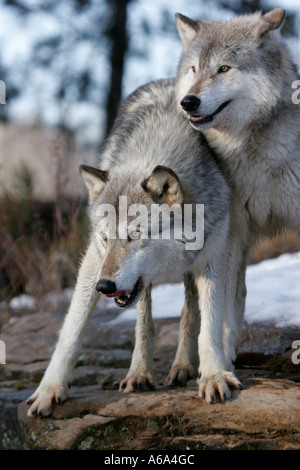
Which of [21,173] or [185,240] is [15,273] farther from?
[185,240]

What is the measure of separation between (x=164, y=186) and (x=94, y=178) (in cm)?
51

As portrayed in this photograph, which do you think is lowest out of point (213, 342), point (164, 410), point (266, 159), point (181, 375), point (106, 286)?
point (164, 410)

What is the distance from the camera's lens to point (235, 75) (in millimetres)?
3592

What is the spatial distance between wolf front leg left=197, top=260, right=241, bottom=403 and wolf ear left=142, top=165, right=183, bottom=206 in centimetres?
57

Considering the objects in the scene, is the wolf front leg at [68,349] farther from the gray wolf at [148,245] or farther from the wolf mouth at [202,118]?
the wolf mouth at [202,118]

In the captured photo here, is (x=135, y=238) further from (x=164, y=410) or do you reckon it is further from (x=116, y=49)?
(x=116, y=49)

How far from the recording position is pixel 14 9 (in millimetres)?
10258

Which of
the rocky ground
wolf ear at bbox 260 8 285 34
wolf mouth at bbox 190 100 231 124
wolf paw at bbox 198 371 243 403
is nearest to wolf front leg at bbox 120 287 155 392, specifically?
the rocky ground

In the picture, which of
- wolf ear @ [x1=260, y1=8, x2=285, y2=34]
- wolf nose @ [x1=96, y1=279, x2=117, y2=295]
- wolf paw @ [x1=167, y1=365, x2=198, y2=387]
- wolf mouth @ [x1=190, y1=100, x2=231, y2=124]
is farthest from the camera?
wolf paw @ [x1=167, y1=365, x2=198, y2=387]

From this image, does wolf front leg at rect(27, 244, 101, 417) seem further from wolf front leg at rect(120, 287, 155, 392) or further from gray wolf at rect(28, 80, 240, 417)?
wolf front leg at rect(120, 287, 155, 392)

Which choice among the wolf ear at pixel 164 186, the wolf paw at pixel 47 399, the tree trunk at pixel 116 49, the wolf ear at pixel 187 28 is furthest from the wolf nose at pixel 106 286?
the tree trunk at pixel 116 49

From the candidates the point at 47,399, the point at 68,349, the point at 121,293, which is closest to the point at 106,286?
the point at 121,293

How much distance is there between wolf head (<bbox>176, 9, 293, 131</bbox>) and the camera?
11.5 feet

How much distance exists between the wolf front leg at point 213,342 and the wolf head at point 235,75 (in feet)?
3.11
